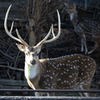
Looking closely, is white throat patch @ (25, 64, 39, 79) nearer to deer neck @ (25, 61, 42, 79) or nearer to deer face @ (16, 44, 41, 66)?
deer neck @ (25, 61, 42, 79)

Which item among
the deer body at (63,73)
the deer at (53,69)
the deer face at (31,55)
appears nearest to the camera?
the deer face at (31,55)

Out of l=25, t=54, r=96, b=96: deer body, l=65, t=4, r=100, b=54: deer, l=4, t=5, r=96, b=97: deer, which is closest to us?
l=4, t=5, r=96, b=97: deer

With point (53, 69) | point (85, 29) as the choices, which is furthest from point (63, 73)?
point (85, 29)

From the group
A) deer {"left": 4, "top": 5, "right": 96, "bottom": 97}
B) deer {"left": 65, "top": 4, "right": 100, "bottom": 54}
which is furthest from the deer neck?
deer {"left": 65, "top": 4, "right": 100, "bottom": 54}

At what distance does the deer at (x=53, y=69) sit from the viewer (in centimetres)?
621

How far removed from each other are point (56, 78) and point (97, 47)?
410 cm

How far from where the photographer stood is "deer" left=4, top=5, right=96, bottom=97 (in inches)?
244

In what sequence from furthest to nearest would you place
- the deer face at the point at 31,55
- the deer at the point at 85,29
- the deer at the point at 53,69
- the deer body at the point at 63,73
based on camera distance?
the deer at the point at 85,29
the deer body at the point at 63,73
the deer at the point at 53,69
the deer face at the point at 31,55

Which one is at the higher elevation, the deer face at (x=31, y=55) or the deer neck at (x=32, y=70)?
the deer face at (x=31, y=55)

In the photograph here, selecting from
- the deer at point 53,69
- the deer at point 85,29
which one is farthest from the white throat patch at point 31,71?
the deer at point 85,29

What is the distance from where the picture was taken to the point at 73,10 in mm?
11234

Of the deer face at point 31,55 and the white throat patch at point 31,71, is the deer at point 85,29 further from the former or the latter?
the deer face at point 31,55

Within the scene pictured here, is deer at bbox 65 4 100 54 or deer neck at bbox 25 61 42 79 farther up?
deer at bbox 65 4 100 54

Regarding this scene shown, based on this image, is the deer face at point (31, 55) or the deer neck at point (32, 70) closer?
the deer face at point (31, 55)
